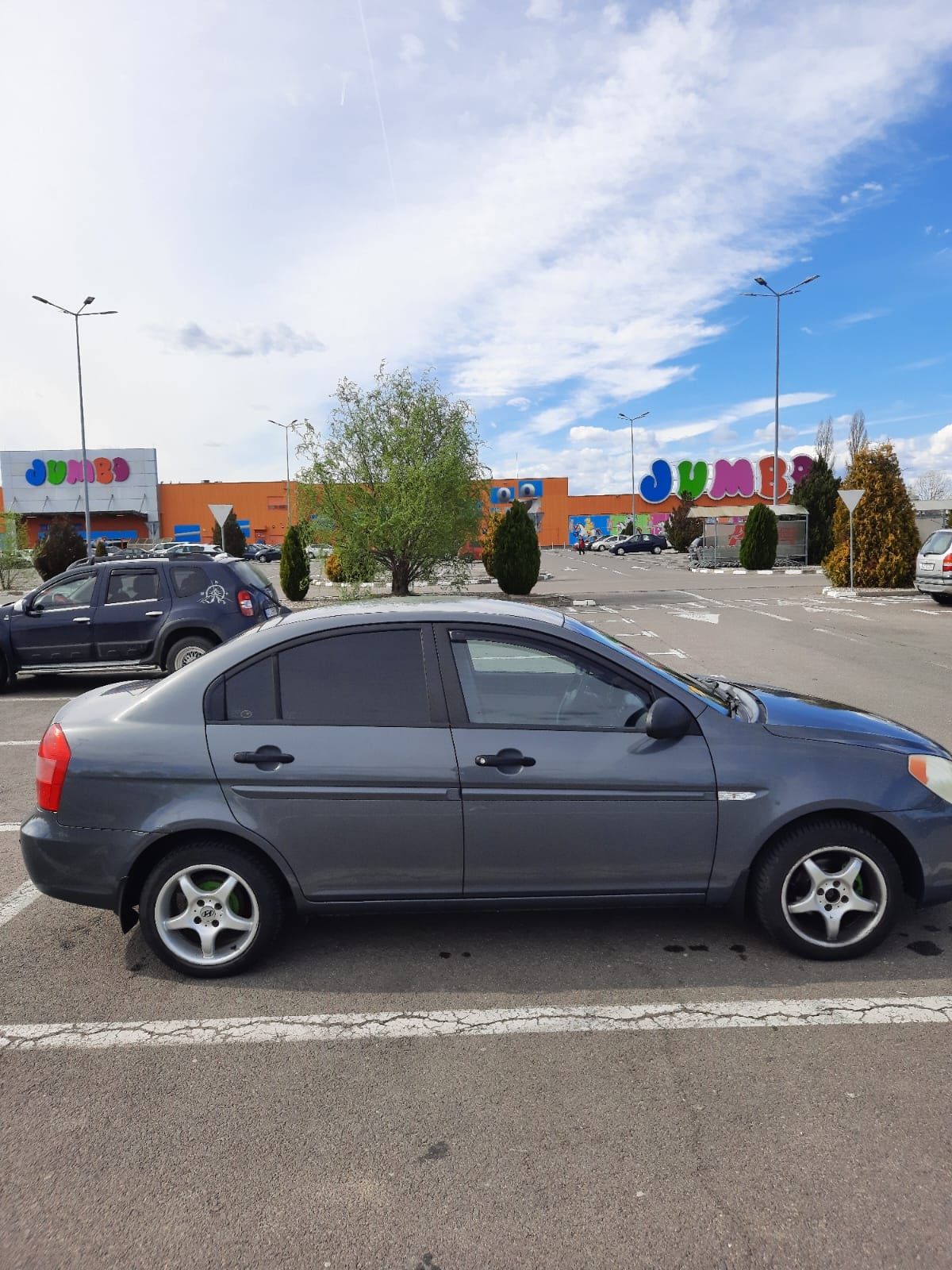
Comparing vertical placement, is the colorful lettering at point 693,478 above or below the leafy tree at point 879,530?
above

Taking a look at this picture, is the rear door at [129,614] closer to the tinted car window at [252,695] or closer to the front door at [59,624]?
the front door at [59,624]

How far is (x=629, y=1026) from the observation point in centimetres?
331

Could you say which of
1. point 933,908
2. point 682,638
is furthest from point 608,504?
point 933,908

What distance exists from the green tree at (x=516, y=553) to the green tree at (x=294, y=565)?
5.70 metres

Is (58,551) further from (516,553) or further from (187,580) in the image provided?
(187,580)

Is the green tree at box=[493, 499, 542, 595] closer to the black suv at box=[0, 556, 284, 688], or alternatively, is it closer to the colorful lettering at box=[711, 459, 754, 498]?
the black suv at box=[0, 556, 284, 688]

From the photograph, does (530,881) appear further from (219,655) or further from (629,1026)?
(219,655)

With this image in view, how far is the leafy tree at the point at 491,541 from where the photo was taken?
26045mm

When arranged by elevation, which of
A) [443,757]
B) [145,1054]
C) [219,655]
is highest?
[219,655]

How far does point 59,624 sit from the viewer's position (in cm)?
1103

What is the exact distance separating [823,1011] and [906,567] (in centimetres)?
2497

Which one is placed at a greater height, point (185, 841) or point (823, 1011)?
point (185, 841)

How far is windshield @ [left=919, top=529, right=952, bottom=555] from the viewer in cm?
2005

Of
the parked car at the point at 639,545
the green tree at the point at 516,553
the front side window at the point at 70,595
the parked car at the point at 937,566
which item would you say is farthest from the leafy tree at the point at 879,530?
the parked car at the point at 639,545
